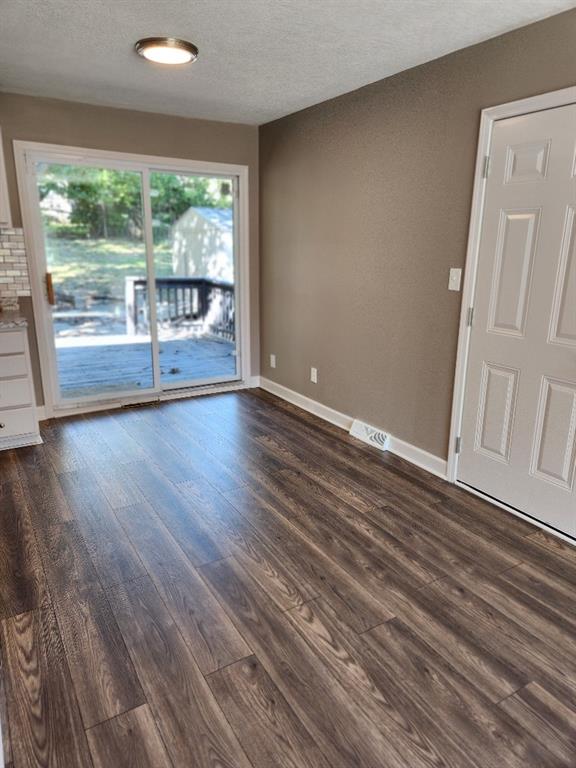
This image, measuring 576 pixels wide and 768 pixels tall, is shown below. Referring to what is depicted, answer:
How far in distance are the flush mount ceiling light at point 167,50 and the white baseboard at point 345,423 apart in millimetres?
2588

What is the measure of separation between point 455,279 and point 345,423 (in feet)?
4.93

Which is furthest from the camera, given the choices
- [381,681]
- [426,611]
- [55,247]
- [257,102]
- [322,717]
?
[55,247]

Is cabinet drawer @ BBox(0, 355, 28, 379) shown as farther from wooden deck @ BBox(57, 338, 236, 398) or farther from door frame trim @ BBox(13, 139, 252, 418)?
wooden deck @ BBox(57, 338, 236, 398)

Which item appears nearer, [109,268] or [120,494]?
[120,494]

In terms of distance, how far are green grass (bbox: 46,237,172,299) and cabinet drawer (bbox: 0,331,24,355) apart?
84 centimetres

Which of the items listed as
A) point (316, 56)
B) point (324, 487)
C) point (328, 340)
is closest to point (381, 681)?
point (324, 487)

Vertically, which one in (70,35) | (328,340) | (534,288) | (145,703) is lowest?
(145,703)

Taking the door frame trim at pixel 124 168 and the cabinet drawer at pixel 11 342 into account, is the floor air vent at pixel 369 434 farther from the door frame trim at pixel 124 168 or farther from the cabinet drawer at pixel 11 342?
the cabinet drawer at pixel 11 342

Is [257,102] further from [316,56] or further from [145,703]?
[145,703]

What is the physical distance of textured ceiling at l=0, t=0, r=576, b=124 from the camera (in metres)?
2.22

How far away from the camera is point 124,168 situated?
4.11m

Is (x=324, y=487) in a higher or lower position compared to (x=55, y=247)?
lower

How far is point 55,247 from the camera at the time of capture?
399 cm

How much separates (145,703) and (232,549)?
85 cm
